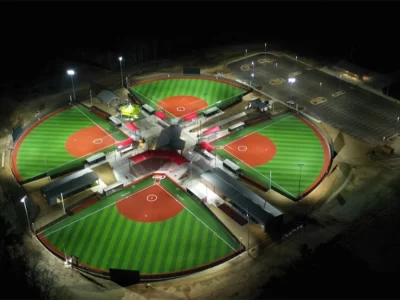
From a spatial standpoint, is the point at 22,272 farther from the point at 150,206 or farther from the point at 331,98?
the point at 331,98

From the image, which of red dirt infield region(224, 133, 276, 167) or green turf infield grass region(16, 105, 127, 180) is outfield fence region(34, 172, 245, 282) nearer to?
green turf infield grass region(16, 105, 127, 180)

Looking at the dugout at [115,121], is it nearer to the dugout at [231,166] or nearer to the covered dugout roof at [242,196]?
the dugout at [231,166]

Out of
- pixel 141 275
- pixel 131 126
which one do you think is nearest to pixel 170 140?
pixel 131 126

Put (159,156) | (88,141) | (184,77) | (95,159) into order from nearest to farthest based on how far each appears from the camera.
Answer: (95,159) → (159,156) → (88,141) → (184,77)

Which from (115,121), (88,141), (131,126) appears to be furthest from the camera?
(115,121)

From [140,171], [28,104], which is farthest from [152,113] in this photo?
[28,104]

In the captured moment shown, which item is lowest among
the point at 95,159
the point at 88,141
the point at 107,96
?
the point at 88,141

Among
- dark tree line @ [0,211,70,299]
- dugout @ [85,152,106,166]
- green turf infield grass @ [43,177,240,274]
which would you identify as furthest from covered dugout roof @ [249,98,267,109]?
dark tree line @ [0,211,70,299]
